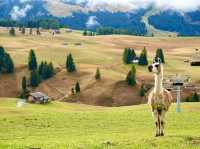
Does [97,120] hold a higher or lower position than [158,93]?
lower

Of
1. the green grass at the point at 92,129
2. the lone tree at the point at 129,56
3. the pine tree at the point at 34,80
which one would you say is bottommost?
the pine tree at the point at 34,80

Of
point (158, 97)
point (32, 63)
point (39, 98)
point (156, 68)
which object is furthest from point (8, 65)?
point (156, 68)

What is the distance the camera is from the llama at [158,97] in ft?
86.1

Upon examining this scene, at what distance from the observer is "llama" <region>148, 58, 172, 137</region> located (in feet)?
86.1

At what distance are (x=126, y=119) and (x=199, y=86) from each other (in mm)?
113372

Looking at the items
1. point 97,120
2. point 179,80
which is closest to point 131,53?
point 179,80

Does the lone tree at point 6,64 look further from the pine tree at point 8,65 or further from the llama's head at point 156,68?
the llama's head at point 156,68

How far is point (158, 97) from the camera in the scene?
2677 cm

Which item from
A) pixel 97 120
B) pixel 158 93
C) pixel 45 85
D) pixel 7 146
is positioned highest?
pixel 158 93

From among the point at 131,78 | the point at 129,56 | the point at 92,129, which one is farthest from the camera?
the point at 129,56

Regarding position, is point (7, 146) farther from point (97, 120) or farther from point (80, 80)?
point (80, 80)

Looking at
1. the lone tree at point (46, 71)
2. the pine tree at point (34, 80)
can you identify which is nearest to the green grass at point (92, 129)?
the pine tree at point (34, 80)

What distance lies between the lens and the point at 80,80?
171750mm

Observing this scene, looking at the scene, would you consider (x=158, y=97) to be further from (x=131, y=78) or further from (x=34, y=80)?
(x=34, y=80)
